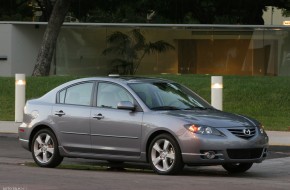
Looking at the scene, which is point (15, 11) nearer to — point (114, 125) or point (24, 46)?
point (24, 46)

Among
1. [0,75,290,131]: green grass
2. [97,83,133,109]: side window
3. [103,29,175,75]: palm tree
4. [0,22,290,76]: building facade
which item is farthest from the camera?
[103,29,175,75]: palm tree

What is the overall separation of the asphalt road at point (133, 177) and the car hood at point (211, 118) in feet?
2.67

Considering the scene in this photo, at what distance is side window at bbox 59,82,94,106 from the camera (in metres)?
13.0

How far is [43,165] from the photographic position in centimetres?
1309

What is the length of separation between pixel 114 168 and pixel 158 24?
792 inches

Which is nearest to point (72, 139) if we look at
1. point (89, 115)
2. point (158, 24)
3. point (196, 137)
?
point (89, 115)

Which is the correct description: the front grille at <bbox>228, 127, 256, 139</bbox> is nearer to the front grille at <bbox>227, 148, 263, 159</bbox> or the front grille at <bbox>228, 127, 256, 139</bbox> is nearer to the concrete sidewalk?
the front grille at <bbox>227, 148, 263, 159</bbox>

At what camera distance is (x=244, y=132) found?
11.8 meters

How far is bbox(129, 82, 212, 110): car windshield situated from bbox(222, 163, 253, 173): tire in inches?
41.1

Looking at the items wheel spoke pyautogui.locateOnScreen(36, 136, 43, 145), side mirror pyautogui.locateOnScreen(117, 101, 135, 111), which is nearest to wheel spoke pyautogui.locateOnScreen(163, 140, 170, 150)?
side mirror pyautogui.locateOnScreen(117, 101, 135, 111)

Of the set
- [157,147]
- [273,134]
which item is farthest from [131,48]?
[157,147]

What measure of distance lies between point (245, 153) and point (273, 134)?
6.79 metres

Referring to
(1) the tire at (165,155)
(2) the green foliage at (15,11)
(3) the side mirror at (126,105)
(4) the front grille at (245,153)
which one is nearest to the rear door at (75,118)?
(3) the side mirror at (126,105)

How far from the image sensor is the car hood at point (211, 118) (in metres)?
11.7
